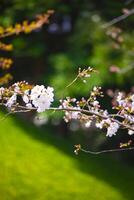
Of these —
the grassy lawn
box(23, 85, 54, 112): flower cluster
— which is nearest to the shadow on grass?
the grassy lawn

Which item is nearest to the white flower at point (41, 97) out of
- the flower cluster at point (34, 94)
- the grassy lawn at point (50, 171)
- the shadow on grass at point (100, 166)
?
the flower cluster at point (34, 94)

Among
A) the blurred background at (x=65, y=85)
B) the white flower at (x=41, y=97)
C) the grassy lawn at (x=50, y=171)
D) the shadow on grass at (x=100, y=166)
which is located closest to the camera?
the white flower at (x=41, y=97)

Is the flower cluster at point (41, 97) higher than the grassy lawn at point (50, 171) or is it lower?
lower

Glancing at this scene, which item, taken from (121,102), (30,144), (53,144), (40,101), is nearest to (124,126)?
(121,102)

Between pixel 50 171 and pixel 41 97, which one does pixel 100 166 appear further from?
pixel 41 97

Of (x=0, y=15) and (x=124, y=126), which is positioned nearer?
(x=124, y=126)

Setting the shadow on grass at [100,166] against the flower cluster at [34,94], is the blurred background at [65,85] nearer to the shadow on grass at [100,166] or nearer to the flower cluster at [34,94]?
the shadow on grass at [100,166]

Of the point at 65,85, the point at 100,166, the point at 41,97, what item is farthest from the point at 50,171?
the point at 41,97

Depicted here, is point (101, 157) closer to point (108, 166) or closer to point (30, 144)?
point (108, 166)
